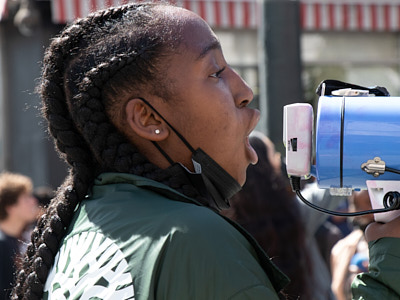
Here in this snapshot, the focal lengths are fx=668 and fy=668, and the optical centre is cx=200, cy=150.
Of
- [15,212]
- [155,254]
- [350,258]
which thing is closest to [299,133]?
[155,254]

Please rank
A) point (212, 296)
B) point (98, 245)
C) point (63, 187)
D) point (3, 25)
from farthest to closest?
point (3, 25), point (63, 187), point (98, 245), point (212, 296)

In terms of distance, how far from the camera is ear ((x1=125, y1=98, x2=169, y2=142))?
154 cm

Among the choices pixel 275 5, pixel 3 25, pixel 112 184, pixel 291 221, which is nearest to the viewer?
pixel 112 184

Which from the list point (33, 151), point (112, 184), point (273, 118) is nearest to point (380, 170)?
point (112, 184)

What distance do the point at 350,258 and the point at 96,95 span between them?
A: 8.23 feet

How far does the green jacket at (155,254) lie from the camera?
1.28 m

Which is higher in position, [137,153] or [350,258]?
[137,153]

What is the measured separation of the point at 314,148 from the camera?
1.71 meters

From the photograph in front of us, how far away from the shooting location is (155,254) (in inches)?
51.3

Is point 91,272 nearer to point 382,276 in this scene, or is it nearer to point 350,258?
point 382,276

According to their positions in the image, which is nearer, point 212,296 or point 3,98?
point 212,296

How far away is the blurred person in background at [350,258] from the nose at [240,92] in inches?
79.5

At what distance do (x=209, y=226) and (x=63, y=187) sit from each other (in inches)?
20.4

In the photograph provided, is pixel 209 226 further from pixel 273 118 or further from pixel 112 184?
pixel 273 118
